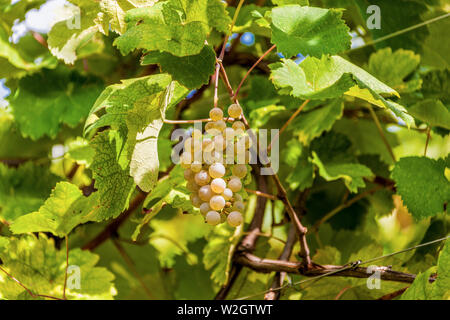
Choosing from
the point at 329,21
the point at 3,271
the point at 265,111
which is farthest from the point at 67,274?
the point at 329,21

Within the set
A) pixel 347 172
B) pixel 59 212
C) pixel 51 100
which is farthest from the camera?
pixel 51 100

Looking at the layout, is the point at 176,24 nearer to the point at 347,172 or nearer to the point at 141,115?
the point at 141,115

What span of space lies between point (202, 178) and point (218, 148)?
0.12 feet

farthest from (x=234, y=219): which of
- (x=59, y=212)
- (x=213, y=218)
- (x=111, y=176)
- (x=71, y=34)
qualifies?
(x=71, y=34)

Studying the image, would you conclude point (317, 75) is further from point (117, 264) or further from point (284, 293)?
point (117, 264)

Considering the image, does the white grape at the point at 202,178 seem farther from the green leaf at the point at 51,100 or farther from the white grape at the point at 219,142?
the green leaf at the point at 51,100

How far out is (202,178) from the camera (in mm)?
510

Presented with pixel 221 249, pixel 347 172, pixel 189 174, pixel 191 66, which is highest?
pixel 191 66

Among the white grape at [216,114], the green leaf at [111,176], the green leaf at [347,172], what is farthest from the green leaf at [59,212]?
the green leaf at [347,172]

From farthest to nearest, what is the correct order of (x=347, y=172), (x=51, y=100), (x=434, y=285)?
(x=51, y=100)
(x=347, y=172)
(x=434, y=285)

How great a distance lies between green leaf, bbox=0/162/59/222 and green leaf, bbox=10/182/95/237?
0.12 m

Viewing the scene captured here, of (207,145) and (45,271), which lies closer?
(207,145)

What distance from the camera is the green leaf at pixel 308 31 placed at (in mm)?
508

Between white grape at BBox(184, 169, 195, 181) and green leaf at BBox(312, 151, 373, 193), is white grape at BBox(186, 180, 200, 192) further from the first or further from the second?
green leaf at BBox(312, 151, 373, 193)
